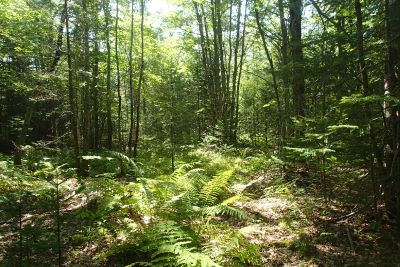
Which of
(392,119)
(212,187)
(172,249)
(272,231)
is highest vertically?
(392,119)

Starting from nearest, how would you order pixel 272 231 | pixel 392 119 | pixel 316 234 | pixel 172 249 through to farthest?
1. pixel 172 249
2. pixel 392 119
3. pixel 316 234
4. pixel 272 231

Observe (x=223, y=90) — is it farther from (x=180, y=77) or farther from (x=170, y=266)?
(x=170, y=266)

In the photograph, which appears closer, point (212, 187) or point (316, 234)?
point (316, 234)

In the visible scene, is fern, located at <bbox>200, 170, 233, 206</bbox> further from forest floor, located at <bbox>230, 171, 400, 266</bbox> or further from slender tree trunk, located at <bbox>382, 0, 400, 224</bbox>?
slender tree trunk, located at <bbox>382, 0, 400, 224</bbox>

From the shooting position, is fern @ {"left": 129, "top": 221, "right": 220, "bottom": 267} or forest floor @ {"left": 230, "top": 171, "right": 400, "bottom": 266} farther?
forest floor @ {"left": 230, "top": 171, "right": 400, "bottom": 266}

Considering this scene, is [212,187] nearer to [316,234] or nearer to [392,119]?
[316,234]

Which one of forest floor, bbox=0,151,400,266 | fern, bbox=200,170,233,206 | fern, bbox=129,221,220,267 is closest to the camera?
fern, bbox=129,221,220,267

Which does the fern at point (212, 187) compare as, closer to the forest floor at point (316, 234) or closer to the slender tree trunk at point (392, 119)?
the forest floor at point (316, 234)

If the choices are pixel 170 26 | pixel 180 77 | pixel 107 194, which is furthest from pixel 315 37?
pixel 180 77

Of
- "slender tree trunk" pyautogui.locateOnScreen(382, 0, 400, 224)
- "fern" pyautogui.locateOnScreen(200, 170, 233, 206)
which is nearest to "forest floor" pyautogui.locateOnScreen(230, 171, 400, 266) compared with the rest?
"slender tree trunk" pyautogui.locateOnScreen(382, 0, 400, 224)

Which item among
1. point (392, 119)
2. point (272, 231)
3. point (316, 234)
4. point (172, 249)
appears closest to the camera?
point (172, 249)

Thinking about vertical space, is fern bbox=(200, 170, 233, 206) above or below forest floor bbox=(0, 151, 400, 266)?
above

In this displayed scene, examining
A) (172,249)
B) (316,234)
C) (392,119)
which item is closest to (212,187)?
(316,234)

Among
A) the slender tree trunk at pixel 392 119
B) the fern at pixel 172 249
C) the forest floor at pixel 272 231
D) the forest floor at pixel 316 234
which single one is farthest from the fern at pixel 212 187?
the slender tree trunk at pixel 392 119
